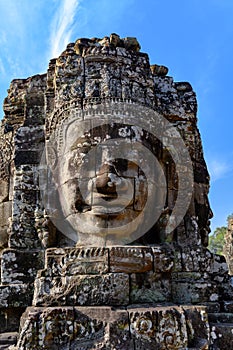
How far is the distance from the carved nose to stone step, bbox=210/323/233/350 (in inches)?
67.9

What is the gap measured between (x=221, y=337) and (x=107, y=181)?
193 cm

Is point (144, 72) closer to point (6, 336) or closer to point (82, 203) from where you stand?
point (82, 203)

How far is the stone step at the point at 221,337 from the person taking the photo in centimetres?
357

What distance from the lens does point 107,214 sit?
4.28 metres

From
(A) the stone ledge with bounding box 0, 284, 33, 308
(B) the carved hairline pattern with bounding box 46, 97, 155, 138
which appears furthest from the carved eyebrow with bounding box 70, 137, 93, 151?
(A) the stone ledge with bounding box 0, 284, 33, 308

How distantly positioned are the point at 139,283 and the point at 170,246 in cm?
76

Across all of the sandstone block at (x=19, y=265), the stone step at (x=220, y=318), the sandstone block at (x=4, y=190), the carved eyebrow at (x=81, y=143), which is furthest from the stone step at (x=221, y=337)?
the sandstone block at (x=4, y=190)

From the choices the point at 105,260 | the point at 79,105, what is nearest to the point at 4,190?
the point at 79,105

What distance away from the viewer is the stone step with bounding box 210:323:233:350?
3570 mm

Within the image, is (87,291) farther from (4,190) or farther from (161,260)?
(4,190)

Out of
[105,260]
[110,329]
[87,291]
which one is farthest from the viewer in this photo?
[105,260]

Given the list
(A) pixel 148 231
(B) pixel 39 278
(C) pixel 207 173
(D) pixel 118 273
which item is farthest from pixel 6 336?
(C) pixel 207 173

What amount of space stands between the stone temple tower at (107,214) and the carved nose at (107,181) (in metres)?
0.01

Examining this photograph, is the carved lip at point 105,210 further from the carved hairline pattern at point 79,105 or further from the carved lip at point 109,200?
the carved hairline pattern at point 79,105
